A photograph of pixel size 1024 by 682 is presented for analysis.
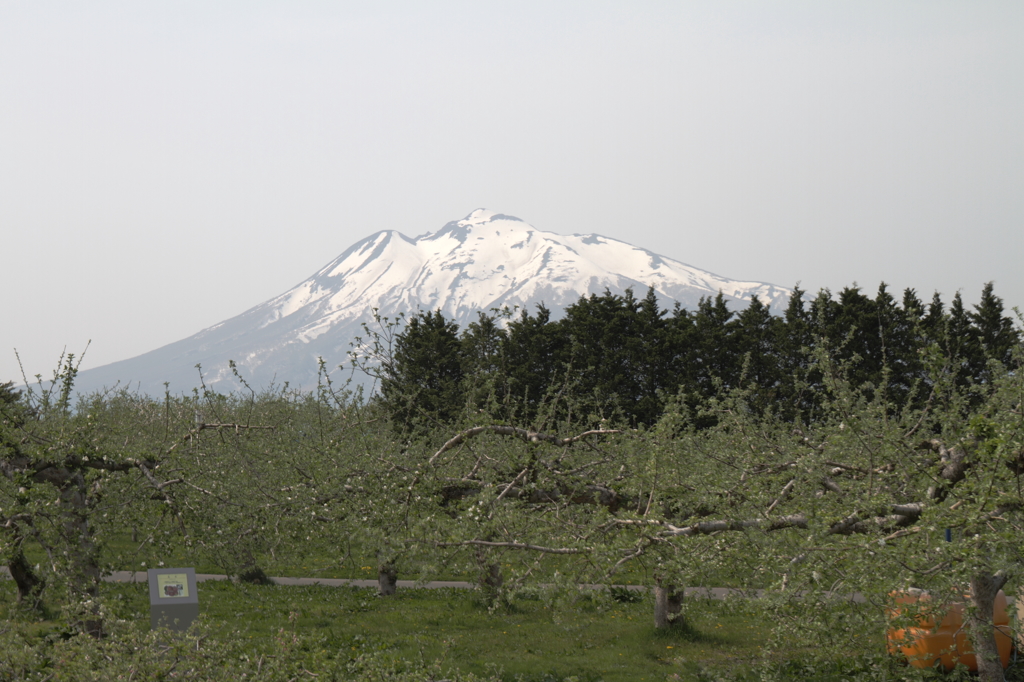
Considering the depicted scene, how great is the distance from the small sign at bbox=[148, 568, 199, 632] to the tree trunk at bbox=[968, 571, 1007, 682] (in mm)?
8003

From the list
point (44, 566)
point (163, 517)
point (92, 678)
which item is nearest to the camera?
point (92, 678)

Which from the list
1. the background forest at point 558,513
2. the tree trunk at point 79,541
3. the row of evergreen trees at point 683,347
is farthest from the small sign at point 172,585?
the row of evergreen trees at point 683,347

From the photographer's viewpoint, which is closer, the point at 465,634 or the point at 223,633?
the point at 223,633

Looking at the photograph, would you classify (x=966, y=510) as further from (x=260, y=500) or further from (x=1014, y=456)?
(x=260, y=500)

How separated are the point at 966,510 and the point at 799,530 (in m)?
1.28

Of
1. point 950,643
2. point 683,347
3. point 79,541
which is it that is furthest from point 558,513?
point 683,347

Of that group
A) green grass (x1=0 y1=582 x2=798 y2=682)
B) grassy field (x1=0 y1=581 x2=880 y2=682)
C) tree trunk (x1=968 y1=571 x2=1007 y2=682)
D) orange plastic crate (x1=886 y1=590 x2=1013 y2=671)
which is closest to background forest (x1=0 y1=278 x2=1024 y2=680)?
tree trunk (x1=968 y1=571 x2=1007 y2=682)

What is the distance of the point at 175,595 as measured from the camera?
8656mm

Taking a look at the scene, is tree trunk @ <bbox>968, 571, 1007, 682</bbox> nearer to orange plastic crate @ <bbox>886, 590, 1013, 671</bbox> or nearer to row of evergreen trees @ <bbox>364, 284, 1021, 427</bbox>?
orange plastic crate @ <bbox>886, 590, 1013, 671</bbox>

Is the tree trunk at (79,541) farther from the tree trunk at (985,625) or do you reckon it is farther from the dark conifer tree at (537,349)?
the dark conifer tree at (537,349)

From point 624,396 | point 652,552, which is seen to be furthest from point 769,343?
point 652,552

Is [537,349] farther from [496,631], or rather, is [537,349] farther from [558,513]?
[558,513]

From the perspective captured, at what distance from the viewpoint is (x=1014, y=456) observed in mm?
5980

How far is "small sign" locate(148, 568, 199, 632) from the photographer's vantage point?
28.0 feet
